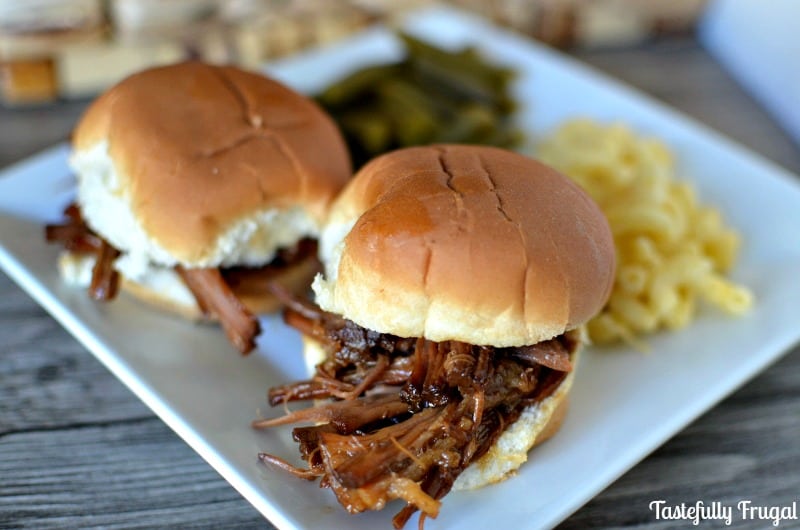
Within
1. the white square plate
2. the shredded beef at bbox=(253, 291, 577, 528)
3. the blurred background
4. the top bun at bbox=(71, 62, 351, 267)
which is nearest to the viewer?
the shredded beef at bbox=(253, 291, 577, 528)

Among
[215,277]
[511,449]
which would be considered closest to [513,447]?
[511,449]

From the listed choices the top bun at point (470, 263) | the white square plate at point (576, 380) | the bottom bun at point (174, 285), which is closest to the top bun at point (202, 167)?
the bottom bun at point (174, 285)

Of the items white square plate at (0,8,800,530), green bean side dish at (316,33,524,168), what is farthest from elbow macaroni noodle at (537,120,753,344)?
green bean side dish at (316,33,524,168)

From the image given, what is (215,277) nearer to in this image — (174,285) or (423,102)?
(174,285)

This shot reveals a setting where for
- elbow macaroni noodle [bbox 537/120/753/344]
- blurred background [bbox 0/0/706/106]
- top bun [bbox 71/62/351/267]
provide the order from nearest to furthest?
top bun [bbox 71/62/351/267] → elbow macaroni noodle [bbox 537/120/753/344] → blurred background [bbox 0/0/706/106]

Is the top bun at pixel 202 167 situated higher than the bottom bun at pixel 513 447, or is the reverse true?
the top bun at pixel 202 167

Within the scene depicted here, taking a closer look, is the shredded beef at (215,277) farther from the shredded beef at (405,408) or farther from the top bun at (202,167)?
the shredded beef at (405,408)

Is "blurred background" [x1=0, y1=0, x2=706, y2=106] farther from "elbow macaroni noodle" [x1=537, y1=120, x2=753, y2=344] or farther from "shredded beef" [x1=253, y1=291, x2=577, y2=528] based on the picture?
"shredded beef" [x1=253, y1=291, x2=577, y2=528]
